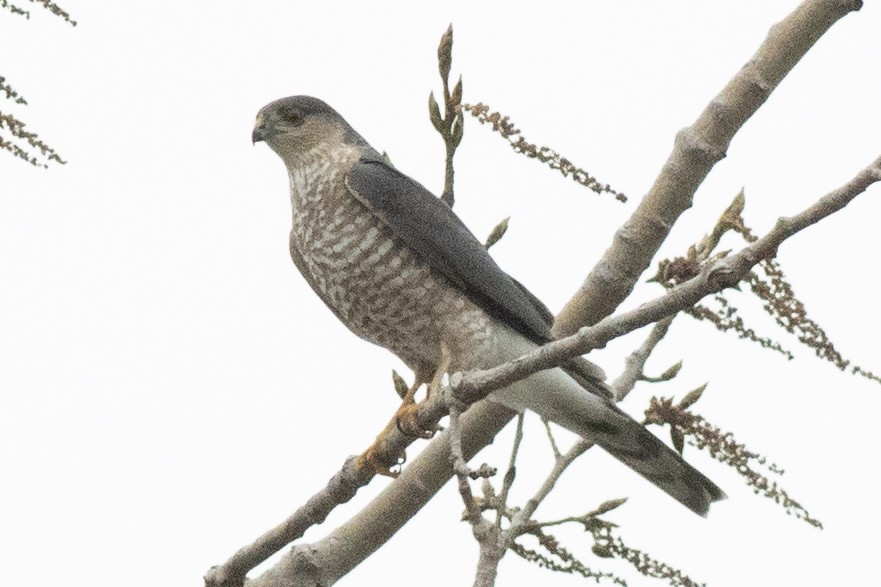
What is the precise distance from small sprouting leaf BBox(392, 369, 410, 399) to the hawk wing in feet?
1.36

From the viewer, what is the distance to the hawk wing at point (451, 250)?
15.0 feet

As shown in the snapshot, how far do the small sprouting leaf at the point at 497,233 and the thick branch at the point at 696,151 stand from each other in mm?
323

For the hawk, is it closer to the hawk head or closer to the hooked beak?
the hawk head

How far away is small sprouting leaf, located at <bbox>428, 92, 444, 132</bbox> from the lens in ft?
11.7

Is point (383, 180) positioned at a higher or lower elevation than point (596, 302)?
higher

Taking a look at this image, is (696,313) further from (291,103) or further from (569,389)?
(291,103)

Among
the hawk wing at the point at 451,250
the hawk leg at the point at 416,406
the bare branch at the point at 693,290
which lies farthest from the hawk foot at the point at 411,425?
the bare branch at the point at 693,290

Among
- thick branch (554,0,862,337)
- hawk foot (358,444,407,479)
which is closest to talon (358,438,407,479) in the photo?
A: hawk foot (358,444,407,479)

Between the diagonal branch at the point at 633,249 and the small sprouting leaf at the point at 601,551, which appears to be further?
the diagonal branch at the point at 633,249

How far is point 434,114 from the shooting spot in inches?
141

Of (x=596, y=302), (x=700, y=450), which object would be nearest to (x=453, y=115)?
(x=596, y=302)

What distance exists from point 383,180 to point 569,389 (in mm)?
1001

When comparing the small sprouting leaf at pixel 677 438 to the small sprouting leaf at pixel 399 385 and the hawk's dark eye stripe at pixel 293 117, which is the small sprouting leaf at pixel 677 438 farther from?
the hawk's dark eye stripe at pixel 293 117

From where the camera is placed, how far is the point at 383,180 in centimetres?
476
